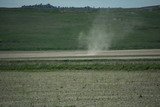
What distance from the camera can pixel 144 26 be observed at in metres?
63.1

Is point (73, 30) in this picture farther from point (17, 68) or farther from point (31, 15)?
point (17, 68)

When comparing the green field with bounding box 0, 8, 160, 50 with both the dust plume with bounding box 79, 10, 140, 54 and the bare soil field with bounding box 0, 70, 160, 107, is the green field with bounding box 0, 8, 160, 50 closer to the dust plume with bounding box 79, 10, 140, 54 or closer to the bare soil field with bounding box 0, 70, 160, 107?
the dust plume with bounding box 79, 10, 140, 54

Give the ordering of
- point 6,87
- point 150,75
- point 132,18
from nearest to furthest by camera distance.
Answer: point 6,87
point 150,75
point 132,18

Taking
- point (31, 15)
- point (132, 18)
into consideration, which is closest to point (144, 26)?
point (132, 18)

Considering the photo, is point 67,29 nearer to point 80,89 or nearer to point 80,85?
point 80,85

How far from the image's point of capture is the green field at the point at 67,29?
156 ft

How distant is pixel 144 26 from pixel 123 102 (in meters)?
51.2

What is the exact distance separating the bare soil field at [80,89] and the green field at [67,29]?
21439 millimetres

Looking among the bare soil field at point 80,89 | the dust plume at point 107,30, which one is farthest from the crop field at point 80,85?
the dust plume at point 107,30

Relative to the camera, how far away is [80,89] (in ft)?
52.4

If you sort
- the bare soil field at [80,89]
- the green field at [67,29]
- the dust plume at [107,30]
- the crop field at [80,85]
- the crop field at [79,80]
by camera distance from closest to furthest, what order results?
the bare soil field at [80,89]
the crop field at [80,85]
the crop field at [79,80]
the green field at [67,29]
the dust plume at [107,30]

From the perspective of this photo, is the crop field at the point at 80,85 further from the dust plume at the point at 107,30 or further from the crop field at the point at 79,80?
the dust plume at the point at 107,30

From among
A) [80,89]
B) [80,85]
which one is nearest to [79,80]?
[80,85]

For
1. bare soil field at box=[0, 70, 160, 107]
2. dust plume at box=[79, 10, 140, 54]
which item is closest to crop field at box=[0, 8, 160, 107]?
bare soil field at box=[0, 70, 160, 107]
